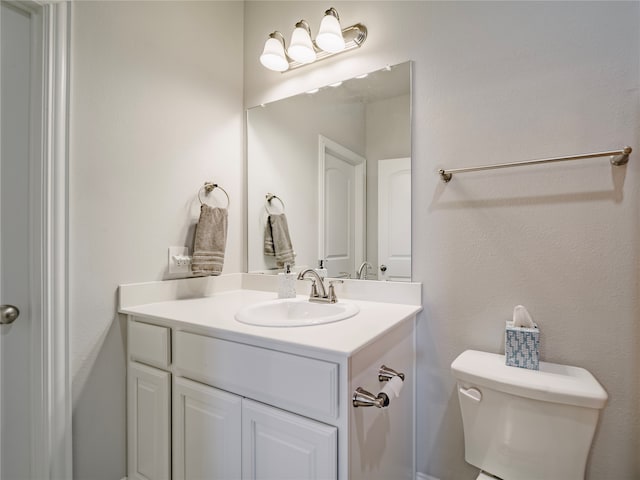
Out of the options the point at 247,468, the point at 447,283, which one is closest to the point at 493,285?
the point at 447,283

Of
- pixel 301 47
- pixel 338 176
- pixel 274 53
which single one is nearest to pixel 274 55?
pixel 274 53

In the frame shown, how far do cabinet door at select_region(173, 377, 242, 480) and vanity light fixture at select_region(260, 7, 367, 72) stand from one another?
1.44 meters

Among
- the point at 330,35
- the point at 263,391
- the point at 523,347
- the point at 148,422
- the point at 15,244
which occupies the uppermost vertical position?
the point at 330,35

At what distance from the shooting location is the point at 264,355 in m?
0.95

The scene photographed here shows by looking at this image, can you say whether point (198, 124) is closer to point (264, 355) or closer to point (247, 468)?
point (264, 355)

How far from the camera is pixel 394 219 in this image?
1398mm

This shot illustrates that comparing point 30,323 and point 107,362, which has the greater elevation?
point 30,323

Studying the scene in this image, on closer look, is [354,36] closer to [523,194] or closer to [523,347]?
[523,194]

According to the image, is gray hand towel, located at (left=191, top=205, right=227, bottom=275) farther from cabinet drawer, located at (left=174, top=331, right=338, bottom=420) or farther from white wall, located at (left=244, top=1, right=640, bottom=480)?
white wall, located at (left=244, top=1, right=640, bottom=480)

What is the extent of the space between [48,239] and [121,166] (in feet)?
1.23

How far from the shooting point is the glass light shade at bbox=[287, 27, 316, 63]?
1.50 meters

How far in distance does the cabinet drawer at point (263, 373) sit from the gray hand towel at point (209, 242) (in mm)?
419

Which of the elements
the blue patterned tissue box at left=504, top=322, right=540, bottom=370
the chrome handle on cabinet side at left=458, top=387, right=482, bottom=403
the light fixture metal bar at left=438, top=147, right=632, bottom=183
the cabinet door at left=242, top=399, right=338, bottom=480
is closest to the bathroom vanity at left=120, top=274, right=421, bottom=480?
the cabinet door at left=242, top=399, right=338, bottom=480

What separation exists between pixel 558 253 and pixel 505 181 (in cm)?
30
